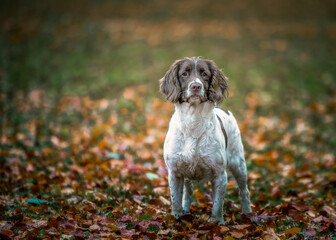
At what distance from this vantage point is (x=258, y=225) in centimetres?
395

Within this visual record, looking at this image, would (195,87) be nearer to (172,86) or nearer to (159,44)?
(172,86)

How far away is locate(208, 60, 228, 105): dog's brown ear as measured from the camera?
3775mm

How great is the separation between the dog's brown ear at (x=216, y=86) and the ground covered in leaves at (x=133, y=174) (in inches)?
47.6

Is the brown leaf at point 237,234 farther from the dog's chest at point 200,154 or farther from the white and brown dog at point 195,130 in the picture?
the dog's chest at point 200,154

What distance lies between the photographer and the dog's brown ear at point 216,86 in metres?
3.78

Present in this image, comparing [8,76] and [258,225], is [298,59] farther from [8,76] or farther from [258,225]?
[258,225]

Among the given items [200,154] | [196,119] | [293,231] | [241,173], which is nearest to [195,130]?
[196,119]

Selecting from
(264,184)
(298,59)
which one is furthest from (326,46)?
(264,184)

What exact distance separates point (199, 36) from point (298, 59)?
4750 mm

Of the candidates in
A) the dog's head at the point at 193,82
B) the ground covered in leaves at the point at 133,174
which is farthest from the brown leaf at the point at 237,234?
the dog's head at the point at 193,82

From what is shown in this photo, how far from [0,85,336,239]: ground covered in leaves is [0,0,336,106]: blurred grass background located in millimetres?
1289

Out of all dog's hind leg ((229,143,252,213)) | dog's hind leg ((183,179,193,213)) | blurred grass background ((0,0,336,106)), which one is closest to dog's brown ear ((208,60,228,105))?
dog's hind leg ((229,143,252,213))

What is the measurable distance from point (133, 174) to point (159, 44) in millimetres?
10892

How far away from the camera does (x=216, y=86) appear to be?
3.84 metres
